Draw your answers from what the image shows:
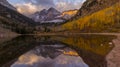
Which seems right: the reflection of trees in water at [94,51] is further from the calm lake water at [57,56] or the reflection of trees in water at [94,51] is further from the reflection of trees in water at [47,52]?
the reflection of trees in water at [47,52]

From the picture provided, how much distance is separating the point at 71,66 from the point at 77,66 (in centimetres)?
85

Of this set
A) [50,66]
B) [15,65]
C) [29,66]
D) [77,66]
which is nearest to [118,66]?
[77,66]

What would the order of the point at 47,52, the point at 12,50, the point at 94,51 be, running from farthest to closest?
the point at 12,50, the point at 47,52, the point at 94,51

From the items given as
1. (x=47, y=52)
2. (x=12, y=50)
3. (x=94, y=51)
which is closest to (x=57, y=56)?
(x=94, y=51)

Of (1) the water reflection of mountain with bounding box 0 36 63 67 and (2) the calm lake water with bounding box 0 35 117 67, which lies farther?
(1) the water reflection of mountain with bounding box 0 36 63 67

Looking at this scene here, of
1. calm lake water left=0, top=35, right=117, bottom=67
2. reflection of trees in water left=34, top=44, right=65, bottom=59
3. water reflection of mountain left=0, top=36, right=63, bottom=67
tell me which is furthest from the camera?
reflection of trees in water left=34, top=44, right=65, bottom=59

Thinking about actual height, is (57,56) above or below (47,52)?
above

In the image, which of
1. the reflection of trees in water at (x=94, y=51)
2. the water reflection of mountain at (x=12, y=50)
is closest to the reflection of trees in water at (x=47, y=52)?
the water reflection of mountain at (x=12, y=50)

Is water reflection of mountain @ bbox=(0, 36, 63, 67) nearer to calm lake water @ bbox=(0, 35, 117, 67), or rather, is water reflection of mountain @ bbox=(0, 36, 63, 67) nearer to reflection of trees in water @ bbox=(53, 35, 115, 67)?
calm lake water @ bbox=(0, 35, 117, 67)

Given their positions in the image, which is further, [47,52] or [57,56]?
[47,52]

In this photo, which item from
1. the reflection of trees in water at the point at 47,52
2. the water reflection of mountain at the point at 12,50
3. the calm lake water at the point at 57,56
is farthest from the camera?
the reflection of trees in water at the point at 47,52

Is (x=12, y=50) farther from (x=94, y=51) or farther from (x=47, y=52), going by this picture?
(x=94, y=51)

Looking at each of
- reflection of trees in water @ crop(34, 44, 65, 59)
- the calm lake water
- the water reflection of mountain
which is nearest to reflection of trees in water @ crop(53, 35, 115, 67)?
the calm lake water

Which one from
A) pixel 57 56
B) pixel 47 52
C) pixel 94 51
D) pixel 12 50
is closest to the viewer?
pixel 57 56
